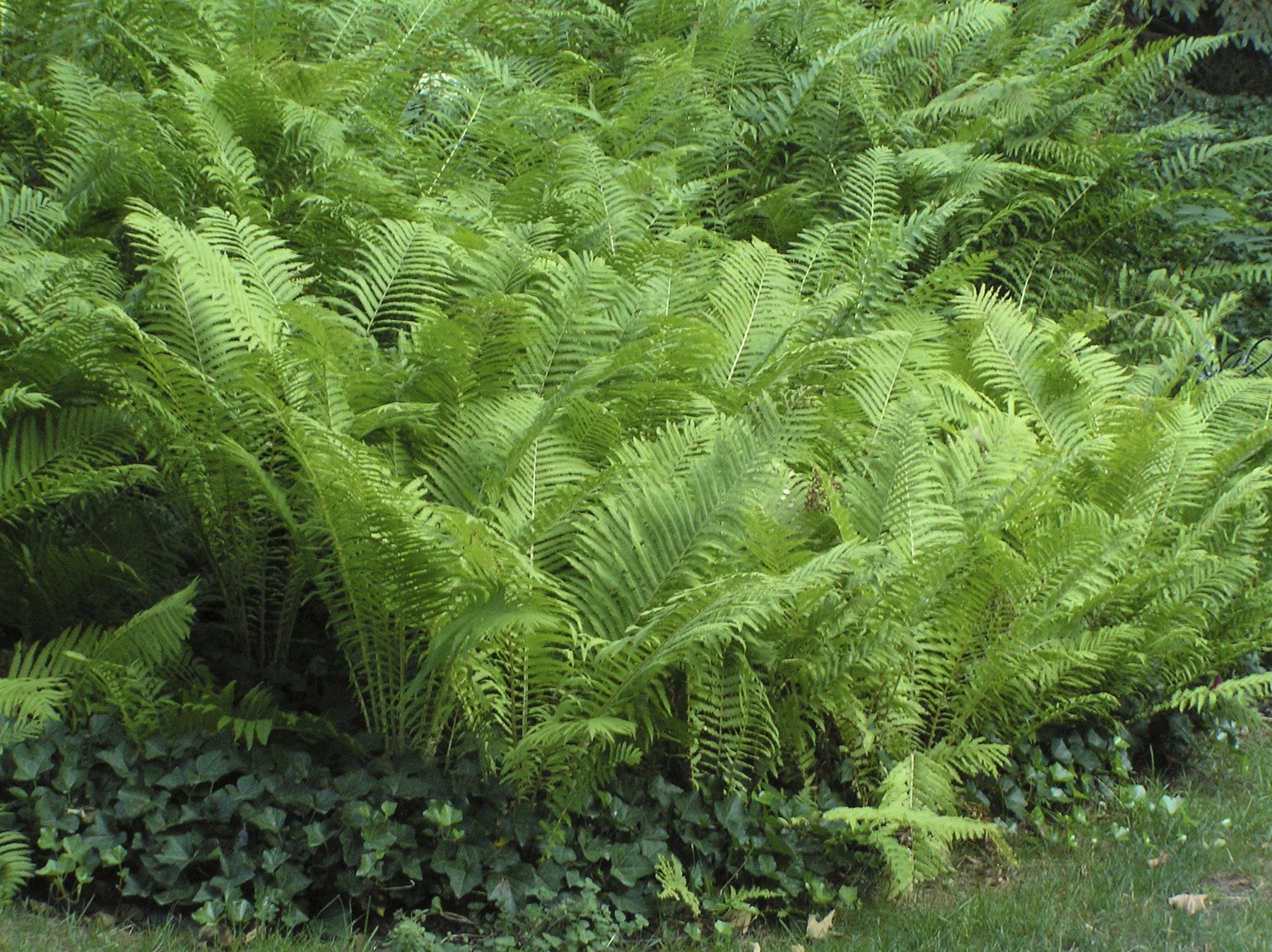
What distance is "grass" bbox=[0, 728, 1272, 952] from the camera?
8.39 ft

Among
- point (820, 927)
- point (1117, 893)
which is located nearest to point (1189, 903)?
→ point (1117, 893)

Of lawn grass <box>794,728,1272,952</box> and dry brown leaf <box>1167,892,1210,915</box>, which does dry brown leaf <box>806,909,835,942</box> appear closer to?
lawn grass <box>794,728,1272,952</box>

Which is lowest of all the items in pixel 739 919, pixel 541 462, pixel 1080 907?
pixel 739 919

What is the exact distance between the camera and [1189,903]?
9.49 ft

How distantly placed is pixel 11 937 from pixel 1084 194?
→ 572 cm

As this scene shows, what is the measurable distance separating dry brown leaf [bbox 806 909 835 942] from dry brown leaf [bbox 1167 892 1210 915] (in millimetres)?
842

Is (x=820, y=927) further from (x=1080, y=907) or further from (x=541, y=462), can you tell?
(x=541, y=462)

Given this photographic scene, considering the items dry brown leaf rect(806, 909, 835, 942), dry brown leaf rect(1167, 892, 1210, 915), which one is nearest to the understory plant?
dry brown leaf rect(806, 909, 835, 942)

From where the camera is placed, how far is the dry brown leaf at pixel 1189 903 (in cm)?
288

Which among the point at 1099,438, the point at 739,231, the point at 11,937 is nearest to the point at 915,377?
the point at 1099,438

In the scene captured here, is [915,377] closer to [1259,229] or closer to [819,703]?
[819,703]

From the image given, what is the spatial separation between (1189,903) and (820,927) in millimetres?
916

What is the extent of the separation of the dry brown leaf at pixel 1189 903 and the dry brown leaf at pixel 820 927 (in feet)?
2.76

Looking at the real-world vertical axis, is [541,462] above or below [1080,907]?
above
